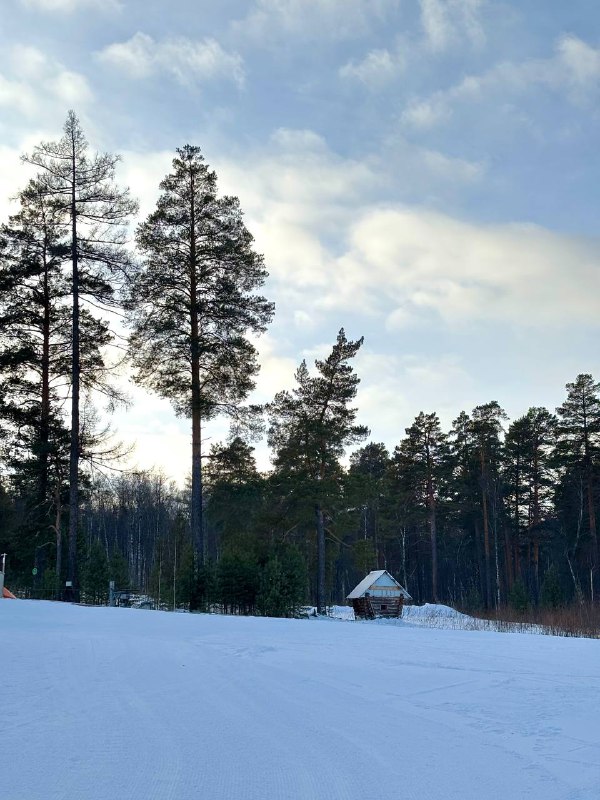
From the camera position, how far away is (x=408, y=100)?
1359cm

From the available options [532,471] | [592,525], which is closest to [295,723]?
[592,525]

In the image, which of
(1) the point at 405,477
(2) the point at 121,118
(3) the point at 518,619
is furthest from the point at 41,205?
(1) the point at 405,477

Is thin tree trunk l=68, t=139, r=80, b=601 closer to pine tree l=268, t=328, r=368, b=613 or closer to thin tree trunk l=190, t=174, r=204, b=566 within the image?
thin tree trunk l=190, t=174, r=204, b=566

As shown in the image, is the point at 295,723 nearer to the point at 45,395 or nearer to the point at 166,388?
the point at 166,388

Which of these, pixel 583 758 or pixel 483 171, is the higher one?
pixel 483 171

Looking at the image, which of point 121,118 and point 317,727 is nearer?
point 317,727

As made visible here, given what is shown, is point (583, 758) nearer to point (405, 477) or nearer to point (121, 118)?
point (121, 118)

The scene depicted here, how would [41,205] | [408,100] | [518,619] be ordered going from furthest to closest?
[518,619], [41,205], [408,100]

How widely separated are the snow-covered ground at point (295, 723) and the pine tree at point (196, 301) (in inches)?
561

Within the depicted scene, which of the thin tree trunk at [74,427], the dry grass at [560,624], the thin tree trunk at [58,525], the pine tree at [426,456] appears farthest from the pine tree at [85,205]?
the pine tree at [426,456]

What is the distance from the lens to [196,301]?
858 inches

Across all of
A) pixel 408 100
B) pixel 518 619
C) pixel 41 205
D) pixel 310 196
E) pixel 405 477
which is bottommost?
pixel 518 619

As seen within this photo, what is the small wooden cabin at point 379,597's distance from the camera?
29047mm

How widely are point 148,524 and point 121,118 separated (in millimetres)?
61411
